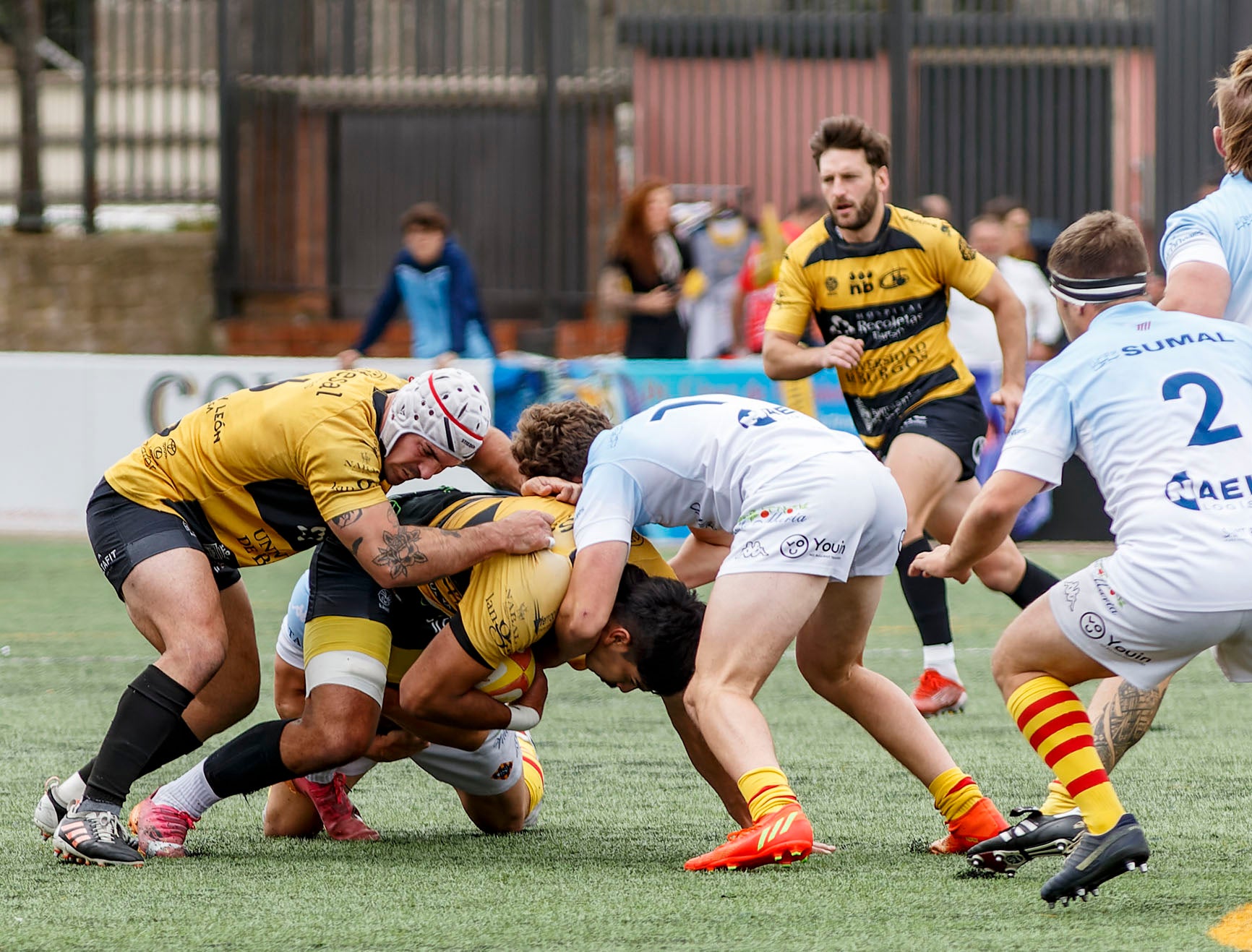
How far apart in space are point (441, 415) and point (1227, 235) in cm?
200

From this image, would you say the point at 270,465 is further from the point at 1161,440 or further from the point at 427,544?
the point at 1161,440

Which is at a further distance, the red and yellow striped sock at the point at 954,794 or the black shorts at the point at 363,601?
the black shorts at the point at 363,601

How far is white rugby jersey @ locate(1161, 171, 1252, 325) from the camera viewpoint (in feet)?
14.2

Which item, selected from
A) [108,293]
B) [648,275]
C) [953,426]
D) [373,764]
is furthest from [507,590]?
[108,293]

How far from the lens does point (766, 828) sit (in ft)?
13.1

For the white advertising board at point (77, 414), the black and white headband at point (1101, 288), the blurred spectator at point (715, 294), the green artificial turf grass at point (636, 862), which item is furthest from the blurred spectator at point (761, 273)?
the black and white headband at point (1101, 288)

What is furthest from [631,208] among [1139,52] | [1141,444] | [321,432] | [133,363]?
[1141,444]

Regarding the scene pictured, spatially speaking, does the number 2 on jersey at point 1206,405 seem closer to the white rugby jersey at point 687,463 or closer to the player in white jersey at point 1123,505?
the player in white jersey at point 1123,505

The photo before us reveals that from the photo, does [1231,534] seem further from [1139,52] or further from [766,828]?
[1139,52]

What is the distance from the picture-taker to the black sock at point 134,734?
14.6 feet

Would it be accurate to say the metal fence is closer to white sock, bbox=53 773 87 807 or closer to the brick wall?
the brick wall

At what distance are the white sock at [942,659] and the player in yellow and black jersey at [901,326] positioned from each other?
2 cm

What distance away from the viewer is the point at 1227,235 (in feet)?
14.4

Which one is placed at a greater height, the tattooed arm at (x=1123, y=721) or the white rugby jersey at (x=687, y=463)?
the white rugby jersey at (x=687, y=463)
